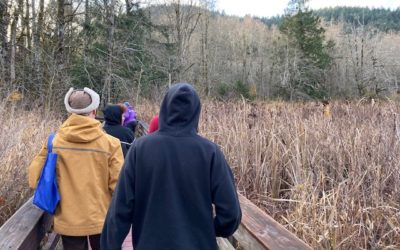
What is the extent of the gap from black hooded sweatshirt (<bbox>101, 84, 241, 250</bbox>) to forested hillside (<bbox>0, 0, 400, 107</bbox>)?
23.9ft

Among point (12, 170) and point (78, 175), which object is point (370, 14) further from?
point (78, 175)

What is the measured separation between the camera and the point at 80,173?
117 inches

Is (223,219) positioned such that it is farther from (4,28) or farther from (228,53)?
(228,53)

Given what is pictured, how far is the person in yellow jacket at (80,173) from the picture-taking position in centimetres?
296

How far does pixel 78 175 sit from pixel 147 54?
885 inches

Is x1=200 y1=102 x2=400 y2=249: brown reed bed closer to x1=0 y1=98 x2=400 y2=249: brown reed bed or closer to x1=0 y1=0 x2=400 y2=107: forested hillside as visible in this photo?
x1=0 y1=98 x2=400 y2=249: brown reed bed

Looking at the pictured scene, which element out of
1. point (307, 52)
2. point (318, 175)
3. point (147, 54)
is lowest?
point (318, 175)

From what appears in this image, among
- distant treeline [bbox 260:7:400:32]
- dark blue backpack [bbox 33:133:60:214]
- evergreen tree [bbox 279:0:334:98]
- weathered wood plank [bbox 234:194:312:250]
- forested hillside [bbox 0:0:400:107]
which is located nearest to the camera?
weathered wood plank [bbox 234:194:312:250]

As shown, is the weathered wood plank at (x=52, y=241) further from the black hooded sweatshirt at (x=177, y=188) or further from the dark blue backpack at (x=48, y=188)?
the black hooded sweatshirt at (x=177, y=188)

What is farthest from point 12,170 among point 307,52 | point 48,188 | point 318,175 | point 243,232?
point 307,52

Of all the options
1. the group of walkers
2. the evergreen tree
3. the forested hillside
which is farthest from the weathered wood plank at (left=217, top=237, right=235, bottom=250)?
the evergreen tree

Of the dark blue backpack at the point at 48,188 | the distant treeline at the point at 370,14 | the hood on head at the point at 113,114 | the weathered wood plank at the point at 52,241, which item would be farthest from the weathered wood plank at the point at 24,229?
the distant treeline at the point at 370,14

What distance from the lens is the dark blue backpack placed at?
288cm

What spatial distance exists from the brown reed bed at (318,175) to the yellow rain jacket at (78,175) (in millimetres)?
1173
